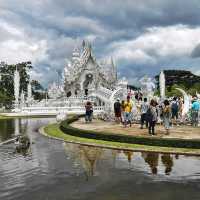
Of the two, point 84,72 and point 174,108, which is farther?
point 84,72

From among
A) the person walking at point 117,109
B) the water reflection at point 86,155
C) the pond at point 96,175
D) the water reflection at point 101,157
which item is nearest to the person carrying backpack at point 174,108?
the person walking at point 117,109

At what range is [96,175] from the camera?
12734 mm

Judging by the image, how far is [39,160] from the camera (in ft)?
51.4

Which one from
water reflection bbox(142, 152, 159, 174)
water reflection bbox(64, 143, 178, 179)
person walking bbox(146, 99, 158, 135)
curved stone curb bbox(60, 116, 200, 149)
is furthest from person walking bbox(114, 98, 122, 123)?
water reflection bbox(142, 152, 159, 174)

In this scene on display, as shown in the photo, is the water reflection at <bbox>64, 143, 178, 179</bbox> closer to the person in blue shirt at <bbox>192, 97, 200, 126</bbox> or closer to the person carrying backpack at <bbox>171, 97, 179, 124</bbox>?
the person in blue shirt at <bbox>192, 97, 200, 126</bbox>

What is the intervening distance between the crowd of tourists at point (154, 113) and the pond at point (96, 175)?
4.43 meters

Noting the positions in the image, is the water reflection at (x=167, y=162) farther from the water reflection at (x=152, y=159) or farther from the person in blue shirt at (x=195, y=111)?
the person in blue shirt at (x=195, y=111)

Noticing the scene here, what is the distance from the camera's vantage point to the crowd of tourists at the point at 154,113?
70.2 ft

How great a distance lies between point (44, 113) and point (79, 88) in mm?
24754

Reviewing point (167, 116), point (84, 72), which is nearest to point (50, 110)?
point (84, 72)

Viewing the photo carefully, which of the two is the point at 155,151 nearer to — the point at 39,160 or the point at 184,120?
the point at 39,160

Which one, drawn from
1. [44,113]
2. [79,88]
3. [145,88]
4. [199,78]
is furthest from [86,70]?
[199,78]

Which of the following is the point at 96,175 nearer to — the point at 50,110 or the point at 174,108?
the point at 174,108

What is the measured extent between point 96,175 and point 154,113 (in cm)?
926
